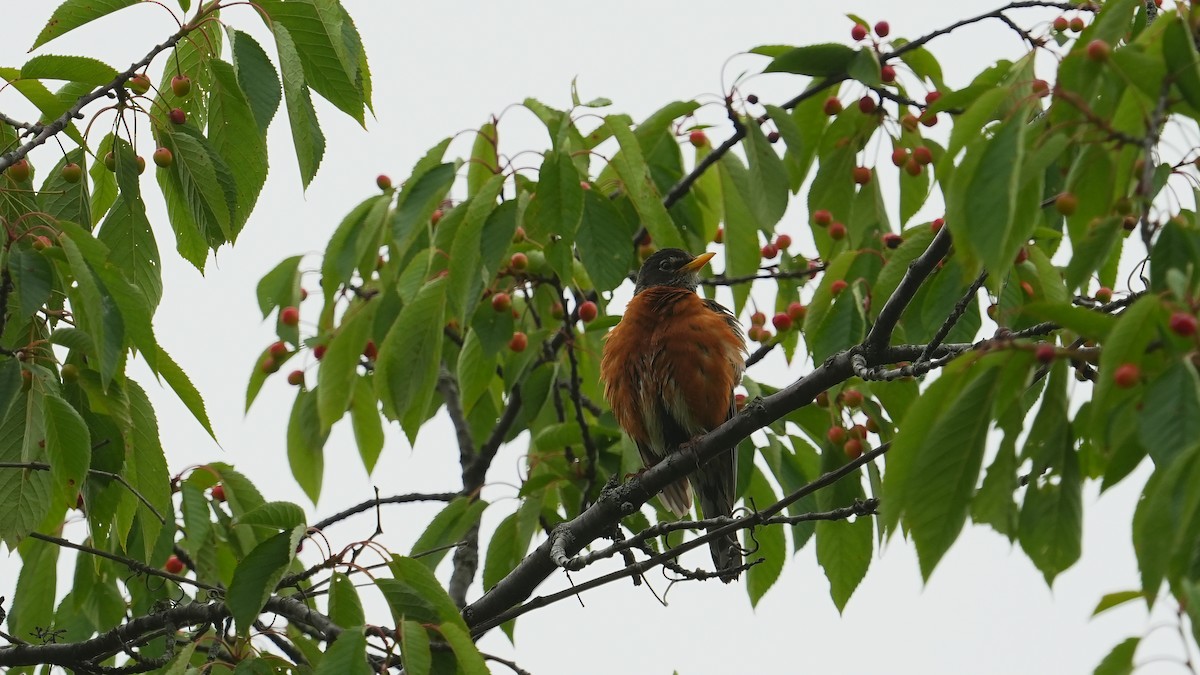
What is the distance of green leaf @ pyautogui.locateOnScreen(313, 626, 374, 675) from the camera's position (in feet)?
9.10

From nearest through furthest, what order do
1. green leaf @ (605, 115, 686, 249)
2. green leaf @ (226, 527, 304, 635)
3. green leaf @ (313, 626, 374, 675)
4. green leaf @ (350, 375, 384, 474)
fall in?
green leaf @ (313, 626, 374, 675) < green leaf @ (226, 527, 304, 635) < green leaf @ (605, 115, 686, 249) < green leaf @ (350, 375, 384, 474)

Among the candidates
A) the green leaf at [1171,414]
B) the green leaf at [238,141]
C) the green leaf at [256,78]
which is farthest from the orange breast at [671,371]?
the green leaf at [1171,414]

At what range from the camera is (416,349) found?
4.20 m

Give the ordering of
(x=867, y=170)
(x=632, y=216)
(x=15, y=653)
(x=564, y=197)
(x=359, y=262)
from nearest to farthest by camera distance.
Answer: (x=15, y=653)
(x=564, y=197)
(x=867, y=170)
(x=359, y=262)
(x=632, y=216)

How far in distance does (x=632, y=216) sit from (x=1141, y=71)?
11.9ft

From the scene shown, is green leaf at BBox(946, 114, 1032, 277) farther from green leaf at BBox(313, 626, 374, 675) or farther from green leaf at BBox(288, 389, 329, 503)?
green leaf at BBox(288, 389, 329, 503)

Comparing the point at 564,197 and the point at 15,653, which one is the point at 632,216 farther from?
the point at 15,653

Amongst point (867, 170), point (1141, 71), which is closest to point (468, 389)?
point (867, 170)

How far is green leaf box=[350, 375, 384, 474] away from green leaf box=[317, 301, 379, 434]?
0.20m

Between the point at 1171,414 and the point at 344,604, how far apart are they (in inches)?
83.2

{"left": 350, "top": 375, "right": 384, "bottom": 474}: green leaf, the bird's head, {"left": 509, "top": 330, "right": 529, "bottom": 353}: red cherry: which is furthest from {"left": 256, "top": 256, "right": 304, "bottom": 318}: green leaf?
the bird's head

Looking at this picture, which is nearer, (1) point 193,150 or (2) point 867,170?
(1) point 193,150

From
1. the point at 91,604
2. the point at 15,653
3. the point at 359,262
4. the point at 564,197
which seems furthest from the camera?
the point at 359,262

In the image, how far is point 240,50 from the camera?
129 inches
